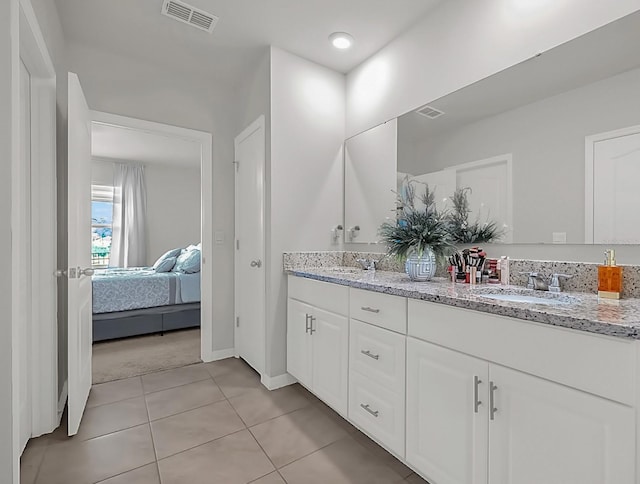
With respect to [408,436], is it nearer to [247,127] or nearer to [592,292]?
[592,292]

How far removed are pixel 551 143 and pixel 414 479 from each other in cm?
168

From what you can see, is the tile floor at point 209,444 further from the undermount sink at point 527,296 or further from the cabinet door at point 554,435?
the undermount sink at point 527,296

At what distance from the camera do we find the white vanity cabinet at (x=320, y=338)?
1.85 meters

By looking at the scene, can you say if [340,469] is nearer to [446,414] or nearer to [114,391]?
[446,414]

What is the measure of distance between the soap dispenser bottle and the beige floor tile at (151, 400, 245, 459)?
6.20 feet

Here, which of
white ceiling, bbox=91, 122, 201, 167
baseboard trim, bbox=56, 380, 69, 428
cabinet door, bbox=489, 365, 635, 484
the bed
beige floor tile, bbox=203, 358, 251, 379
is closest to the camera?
cabinet door, bbox=489, 365, 635, 484

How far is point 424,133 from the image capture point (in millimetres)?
2156

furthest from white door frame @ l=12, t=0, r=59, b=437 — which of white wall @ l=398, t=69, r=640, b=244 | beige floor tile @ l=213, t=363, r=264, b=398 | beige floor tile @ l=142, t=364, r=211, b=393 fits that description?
white wall @ l=398, t=69, r=640, b=244

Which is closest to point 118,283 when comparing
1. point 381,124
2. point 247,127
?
point 247,127

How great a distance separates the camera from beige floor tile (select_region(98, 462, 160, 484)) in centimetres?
146

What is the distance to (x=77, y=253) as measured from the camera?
6.09 ft

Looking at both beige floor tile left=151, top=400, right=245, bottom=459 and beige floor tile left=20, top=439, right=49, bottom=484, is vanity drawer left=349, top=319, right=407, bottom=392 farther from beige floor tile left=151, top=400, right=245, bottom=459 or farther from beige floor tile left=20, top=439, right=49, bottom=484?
beige floor tile left=20, top=439, right=49, bottom=484

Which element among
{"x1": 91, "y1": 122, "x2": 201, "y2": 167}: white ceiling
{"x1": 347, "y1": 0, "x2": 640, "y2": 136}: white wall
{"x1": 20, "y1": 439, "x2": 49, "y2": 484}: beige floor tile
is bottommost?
{"x1": 20, "y1": 439, "x2": 49, "y2": 484}: beige floor tile

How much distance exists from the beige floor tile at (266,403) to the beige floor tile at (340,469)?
0.47m
